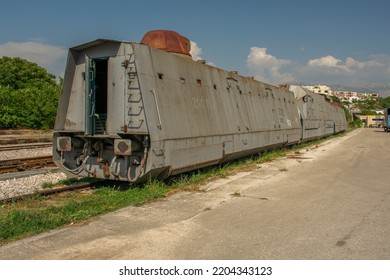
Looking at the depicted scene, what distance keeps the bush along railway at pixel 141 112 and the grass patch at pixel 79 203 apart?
14.0 inches

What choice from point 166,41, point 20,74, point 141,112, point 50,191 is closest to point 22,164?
point 50,191

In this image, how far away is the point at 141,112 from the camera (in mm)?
7273

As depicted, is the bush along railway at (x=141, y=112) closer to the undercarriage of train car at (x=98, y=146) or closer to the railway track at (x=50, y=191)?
the undercarriage of train car at (x=98, y=146)

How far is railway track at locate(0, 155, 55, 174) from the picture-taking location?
10.4 meters

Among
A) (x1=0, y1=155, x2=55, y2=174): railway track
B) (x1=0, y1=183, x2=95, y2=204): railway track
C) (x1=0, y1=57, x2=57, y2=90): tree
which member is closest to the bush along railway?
(x1=0, y1=183, x2=95, y2=204): railway track

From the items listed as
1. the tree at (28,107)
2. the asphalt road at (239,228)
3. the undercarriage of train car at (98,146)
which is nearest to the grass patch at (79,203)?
the asphalt road at (239,228)

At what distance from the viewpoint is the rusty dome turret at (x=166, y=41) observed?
9664 mm

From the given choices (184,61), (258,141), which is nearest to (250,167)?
(258,141)

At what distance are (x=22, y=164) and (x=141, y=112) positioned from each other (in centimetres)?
557

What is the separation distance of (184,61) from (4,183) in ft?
17.3

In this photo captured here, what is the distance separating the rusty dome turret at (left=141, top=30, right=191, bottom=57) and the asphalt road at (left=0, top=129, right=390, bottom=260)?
3.86 meters

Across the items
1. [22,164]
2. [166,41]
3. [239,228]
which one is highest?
[166,41]

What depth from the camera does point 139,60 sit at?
24.3 ft

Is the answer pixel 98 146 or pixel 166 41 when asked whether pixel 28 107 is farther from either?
pixel 98 146
